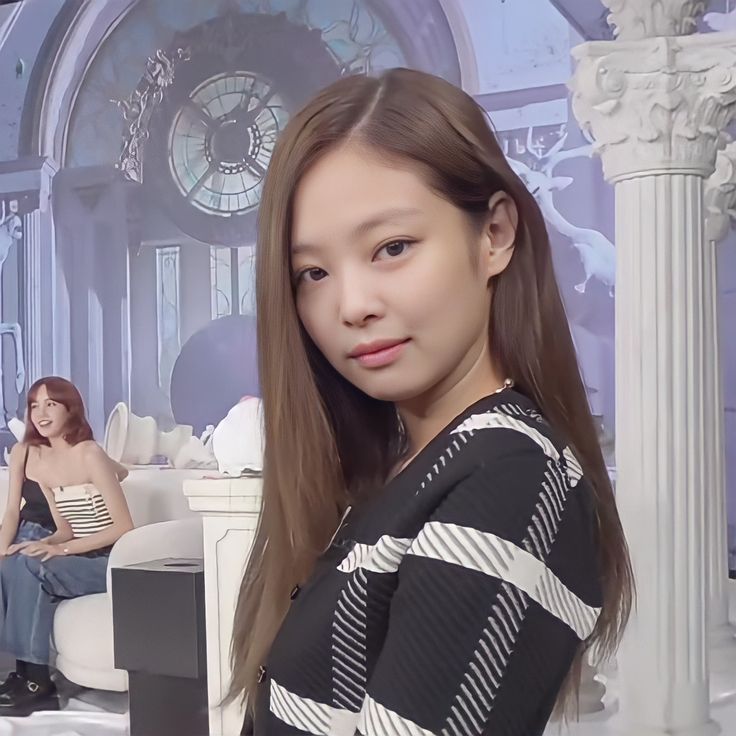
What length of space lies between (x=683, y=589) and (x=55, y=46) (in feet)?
9.10

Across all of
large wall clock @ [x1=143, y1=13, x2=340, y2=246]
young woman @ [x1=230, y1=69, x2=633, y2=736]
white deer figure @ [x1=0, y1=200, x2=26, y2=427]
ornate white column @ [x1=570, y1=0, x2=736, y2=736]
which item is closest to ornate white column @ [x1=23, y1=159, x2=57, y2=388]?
white deer figure @ [x1=0, y1=200, x2=26, y2=427]

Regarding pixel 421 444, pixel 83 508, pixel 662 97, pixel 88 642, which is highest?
pixel 662 97

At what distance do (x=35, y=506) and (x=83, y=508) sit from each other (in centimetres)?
20

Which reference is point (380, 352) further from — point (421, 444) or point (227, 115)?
point (227, 115)

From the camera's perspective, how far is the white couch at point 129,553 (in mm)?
3158

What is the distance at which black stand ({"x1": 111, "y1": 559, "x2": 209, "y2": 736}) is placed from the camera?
296cm

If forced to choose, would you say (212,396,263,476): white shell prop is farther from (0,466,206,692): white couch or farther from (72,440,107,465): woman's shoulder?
(72,440,107,465): woman's shoulder

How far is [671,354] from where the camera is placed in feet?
7.88

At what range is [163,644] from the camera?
3029mm

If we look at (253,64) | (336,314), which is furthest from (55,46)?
(336,314)

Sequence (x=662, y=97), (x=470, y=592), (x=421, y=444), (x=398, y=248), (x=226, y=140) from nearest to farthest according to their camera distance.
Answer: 1. (x=470, y=592)
2. (x=398, y=248)
3. (x=421, y=444)
4. (x=662, y=97)
5. (x=226, y=140)

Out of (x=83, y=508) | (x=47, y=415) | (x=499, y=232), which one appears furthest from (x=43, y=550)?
(x=499, y=232)

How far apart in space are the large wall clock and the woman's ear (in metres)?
2.30

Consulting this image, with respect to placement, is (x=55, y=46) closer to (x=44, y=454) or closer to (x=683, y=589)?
(x=44, y=454)
